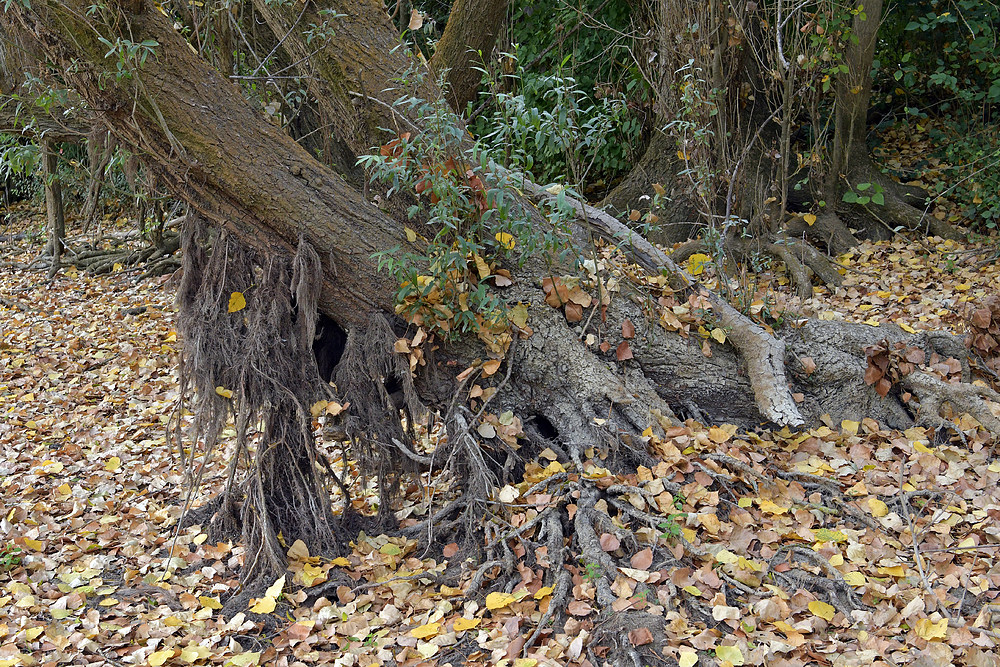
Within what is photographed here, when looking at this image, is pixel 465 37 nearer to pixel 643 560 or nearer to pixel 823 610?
pixel 643 560

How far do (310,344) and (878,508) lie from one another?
2.59 metres

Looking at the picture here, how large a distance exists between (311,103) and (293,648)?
4508 millimetres

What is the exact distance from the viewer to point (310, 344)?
3.69 metres

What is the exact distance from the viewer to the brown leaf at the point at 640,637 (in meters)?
2.63

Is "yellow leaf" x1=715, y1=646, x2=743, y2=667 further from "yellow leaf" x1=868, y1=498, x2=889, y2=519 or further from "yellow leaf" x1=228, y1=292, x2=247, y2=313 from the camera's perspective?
"yellow leaf" x1=228, y1=292, x2=247, y2=313

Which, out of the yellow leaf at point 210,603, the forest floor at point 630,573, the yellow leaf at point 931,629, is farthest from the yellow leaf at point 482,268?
the yellow leaf at point 931,629

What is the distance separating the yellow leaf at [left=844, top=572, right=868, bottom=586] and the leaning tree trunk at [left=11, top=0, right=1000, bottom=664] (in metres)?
0.91

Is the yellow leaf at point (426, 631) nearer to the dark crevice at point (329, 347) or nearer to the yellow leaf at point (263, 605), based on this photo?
the yellow leaf at point (263, 605)

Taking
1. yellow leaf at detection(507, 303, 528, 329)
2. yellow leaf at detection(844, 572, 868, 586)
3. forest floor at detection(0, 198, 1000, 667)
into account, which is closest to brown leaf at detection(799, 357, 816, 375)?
forest floor at detection(0, 198, 1000, 667)

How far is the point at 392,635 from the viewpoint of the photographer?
306 centimetres

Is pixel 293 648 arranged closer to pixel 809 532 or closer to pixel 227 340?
pixel 227 340

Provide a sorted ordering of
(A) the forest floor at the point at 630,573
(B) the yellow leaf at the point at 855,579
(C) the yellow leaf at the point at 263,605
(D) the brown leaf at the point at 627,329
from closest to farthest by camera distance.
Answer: (A) the forest floor at the point at 630,573 → (B) the yellow leaf at the point at 855,579 → (C) the yellow leaf at the point at 263,605 → (D) the brown leaf at the point at 627,329

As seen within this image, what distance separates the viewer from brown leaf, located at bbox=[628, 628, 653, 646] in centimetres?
263

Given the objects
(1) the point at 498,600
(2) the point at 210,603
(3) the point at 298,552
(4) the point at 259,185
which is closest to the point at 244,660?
(2) the point at 210,603
